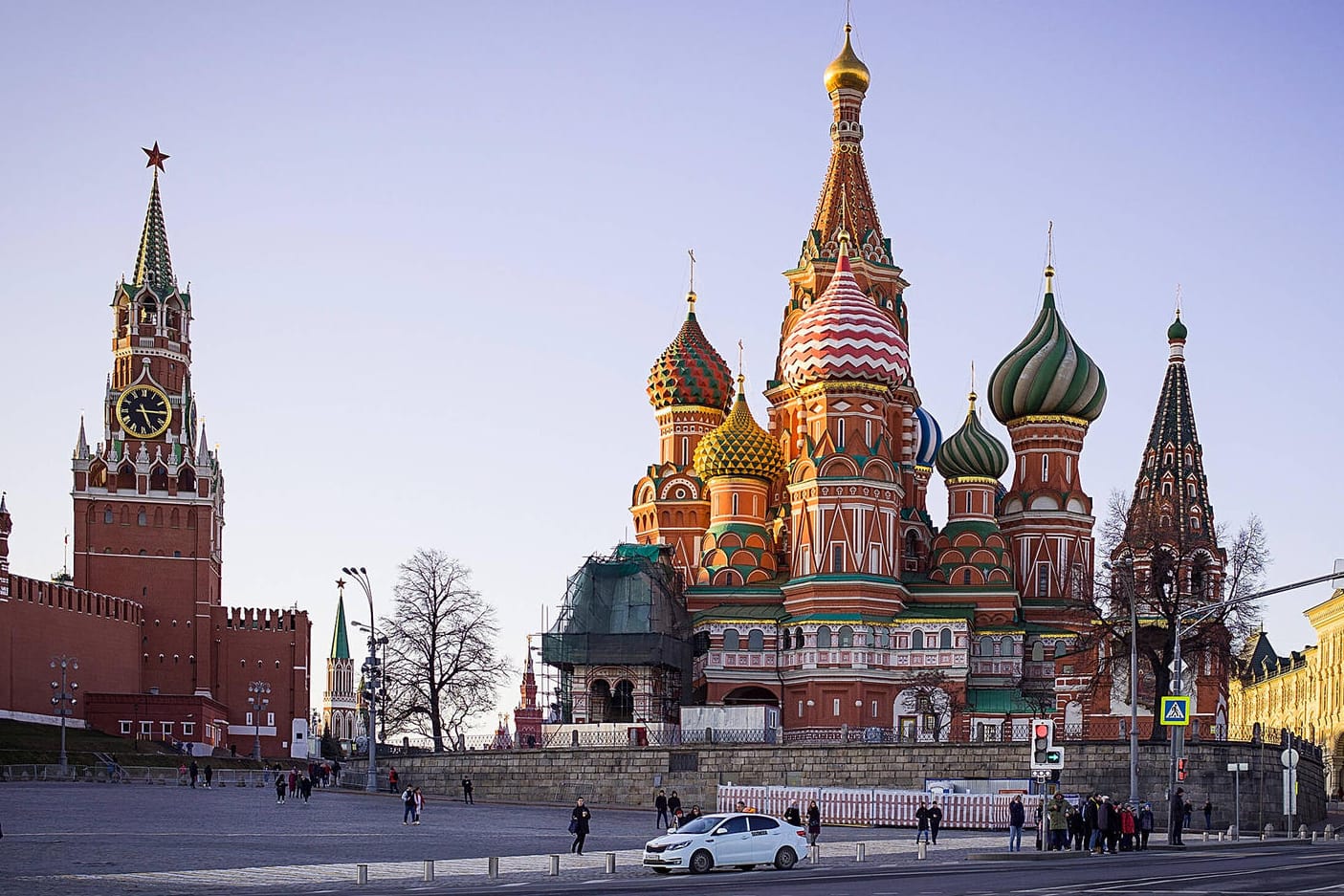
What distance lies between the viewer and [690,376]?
316ft

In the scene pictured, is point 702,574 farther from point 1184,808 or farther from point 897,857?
point 897,857

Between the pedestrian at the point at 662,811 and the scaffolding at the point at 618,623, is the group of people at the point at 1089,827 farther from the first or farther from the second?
the scaffolding at the point at 618,623

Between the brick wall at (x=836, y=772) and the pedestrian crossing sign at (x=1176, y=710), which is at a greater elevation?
the pedestrian crossing sign at (x=1176, y=710)

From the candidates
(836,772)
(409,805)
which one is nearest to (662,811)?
(409,805)

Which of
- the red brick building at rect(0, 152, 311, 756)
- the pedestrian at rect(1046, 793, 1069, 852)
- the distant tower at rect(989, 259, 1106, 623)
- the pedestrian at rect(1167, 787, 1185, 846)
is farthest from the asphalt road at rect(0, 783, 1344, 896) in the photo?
the red brick building at rect(0, 152, 311, 756)

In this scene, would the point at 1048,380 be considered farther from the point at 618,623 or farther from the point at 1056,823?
the point at 1056,823

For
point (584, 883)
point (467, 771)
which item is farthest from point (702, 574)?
point (584, 883)

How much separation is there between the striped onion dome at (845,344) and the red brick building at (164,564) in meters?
35.9

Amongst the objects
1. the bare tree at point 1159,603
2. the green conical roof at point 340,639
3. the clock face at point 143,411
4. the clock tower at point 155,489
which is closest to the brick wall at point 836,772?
the bare tree at point 1159,603

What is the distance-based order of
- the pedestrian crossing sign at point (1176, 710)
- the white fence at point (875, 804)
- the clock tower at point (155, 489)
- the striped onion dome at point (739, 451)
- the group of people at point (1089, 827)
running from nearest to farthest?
the group of people at point (1089, 827) → the pedestrian crossing sign at point (1176, 710) → the white fence at point (875, 804) → the striped onion dome at point (739, 451) → the clock tower at point (155, 489)

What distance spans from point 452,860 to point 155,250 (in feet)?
272

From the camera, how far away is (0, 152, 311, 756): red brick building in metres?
101

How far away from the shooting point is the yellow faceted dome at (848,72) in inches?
3733

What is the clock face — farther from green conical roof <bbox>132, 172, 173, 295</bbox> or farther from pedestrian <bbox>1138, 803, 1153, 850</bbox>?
pedestrian <bbox>1138, 803, 1153, 850</bbox>
